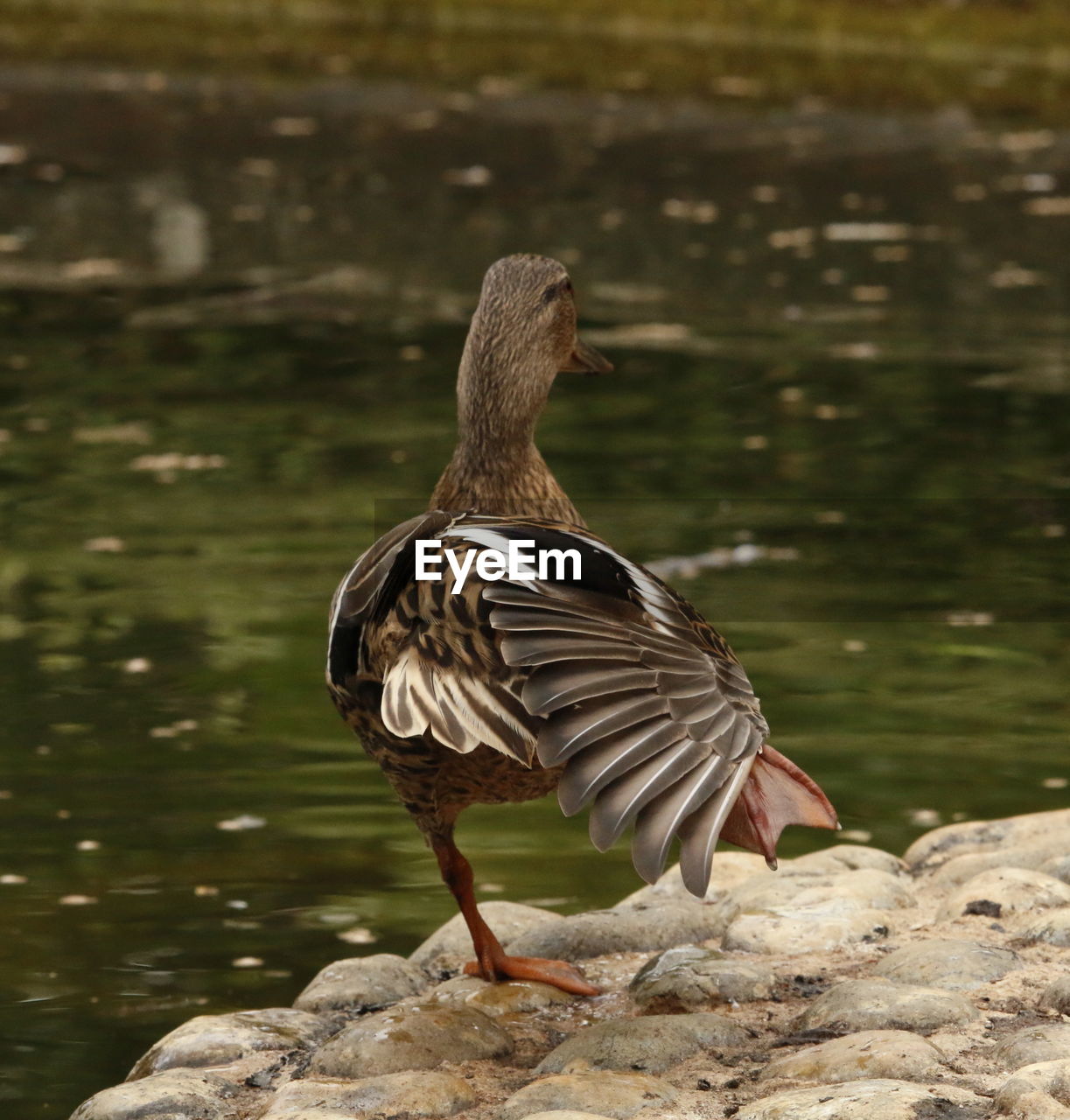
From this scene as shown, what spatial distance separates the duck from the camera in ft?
11.6

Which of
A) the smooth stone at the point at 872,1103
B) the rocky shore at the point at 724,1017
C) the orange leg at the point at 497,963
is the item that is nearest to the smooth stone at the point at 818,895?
the rocky shore at the point at 724,1017

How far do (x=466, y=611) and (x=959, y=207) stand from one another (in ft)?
38.3

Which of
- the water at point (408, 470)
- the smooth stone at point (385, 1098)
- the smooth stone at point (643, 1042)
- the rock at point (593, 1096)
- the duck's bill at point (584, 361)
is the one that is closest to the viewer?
the rock at point (593, 1096)

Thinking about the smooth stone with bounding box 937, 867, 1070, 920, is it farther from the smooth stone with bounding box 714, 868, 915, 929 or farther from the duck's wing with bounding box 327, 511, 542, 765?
the duck's wing with bounding box 327, 511, 542, 765

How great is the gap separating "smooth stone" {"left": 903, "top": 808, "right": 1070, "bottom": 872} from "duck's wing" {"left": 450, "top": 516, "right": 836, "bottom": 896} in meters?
1.58

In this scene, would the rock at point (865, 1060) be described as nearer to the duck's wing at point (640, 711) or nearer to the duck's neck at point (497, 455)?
the duck's wing at point (640, 711)

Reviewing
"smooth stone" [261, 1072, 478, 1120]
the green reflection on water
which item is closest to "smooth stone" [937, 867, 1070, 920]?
the green reflection on water

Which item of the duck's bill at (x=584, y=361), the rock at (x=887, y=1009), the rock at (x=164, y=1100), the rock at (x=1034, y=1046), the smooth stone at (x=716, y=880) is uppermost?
the duck's bill at (x=584, y=361)

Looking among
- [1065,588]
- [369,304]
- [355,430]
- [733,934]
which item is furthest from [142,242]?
[733,934]

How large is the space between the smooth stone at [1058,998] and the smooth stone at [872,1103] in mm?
588

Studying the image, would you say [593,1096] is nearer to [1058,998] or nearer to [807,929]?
[1058,998]

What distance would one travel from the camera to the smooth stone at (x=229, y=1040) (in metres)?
4.45

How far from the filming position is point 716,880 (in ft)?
18.3

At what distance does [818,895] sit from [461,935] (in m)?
0.87
